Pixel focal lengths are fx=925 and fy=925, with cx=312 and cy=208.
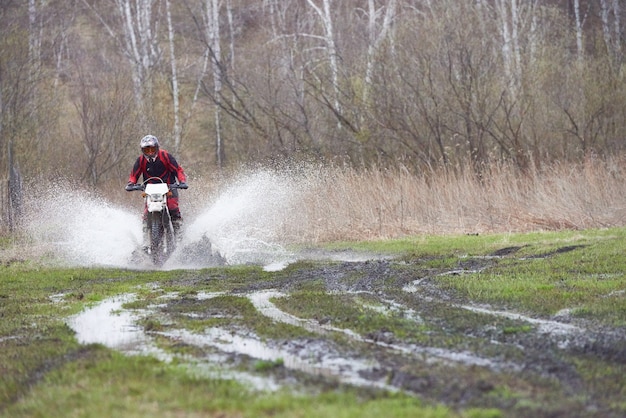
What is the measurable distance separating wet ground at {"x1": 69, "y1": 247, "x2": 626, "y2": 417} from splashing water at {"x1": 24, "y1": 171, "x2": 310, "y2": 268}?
19.7 ft

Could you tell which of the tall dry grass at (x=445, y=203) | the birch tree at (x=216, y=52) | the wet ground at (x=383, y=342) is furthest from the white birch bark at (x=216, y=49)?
the wet ground at (x=383, y=342)

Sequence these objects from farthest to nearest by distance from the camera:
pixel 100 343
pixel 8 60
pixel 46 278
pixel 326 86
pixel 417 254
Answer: pixel 326 86, pixel 8 60, pixel 417 254, pixel 46 278, pixel 100 343

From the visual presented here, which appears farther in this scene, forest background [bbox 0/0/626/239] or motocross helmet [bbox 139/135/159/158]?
forest background [bbox 0/0/626/239]

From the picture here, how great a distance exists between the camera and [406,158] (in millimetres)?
29391

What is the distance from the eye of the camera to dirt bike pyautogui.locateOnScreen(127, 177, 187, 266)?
15.9m

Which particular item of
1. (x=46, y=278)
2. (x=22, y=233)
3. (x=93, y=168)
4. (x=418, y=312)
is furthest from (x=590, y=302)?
(x=93, y=168)

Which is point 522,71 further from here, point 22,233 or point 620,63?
point 22,233

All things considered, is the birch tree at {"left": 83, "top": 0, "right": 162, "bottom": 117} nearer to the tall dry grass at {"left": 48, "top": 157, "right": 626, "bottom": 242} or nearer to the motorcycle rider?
the tall dry grass at {"left": 48, "top": 157, "right": 626, "bottom": 242}

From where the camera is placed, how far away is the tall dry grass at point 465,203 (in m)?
19.9

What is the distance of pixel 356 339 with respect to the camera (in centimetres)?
737

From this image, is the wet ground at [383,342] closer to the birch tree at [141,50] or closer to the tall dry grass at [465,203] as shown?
the tall dry grass at [465,203]

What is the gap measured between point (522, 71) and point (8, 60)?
1638cm

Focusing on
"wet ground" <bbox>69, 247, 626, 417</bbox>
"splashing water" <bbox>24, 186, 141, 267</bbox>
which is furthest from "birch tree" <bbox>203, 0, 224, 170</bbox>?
"wet ground" <bbox>69, 247, 626, 417</bbox>

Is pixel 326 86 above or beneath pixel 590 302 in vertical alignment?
above
